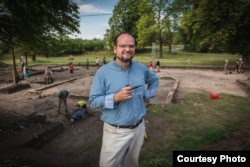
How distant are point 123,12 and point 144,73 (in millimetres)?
56848

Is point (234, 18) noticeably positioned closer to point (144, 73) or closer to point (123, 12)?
point (144, 73)

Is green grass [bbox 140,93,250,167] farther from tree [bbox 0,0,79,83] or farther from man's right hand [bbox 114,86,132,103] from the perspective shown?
tree [bbox 0,0,79,83]

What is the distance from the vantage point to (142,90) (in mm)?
3725

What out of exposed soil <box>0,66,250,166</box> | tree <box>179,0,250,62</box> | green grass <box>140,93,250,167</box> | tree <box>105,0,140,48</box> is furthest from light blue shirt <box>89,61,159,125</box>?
tree <box>105,0,140,48</box>

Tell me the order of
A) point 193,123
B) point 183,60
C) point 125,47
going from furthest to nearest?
point 183,60, point 193,123, point 125,47

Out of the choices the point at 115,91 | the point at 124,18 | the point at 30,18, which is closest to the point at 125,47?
the point at 115,91

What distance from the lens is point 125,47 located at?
11.4 feet

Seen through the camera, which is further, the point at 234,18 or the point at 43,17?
the point at 234,18

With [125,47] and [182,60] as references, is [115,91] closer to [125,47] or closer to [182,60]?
[125,47]

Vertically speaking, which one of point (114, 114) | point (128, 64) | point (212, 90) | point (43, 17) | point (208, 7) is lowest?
point (212, 90)

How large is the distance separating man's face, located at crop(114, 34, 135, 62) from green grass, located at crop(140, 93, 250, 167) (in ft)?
10.6

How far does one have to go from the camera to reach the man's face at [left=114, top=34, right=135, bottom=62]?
3458 mm

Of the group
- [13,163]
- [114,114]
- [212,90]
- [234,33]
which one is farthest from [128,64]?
[234,33]

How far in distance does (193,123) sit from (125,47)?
7.38 metres
